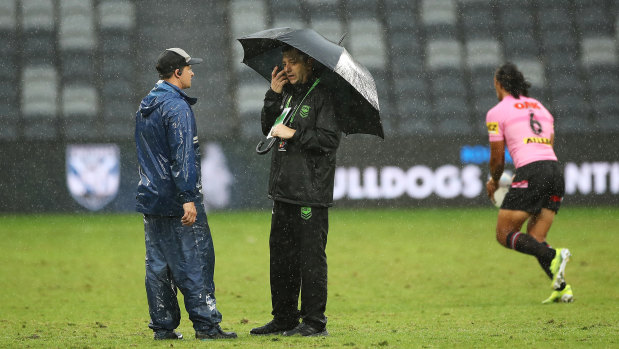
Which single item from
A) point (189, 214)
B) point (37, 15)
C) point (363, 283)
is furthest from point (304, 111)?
point (37, 15)

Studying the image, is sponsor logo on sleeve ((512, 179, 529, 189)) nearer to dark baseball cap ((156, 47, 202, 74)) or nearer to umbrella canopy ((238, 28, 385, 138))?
umbrella canopy ((238, 28, 385, 138))

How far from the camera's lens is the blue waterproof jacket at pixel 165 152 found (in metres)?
5.79

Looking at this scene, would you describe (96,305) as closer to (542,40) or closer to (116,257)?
(116,257)

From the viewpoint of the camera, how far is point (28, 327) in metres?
6.91

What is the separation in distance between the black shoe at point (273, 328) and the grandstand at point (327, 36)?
12.7 meters

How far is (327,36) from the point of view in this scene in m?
20.4

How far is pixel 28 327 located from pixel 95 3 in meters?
15.0

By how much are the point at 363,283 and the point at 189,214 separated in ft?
14.1

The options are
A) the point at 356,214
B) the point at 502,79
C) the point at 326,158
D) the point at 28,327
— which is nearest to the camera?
the point at 326,158

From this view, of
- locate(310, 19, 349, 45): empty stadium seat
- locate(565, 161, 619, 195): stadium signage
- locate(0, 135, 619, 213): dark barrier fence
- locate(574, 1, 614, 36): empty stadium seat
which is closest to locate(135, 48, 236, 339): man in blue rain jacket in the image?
locate(0, 135, 619, 213): dark barrier fence

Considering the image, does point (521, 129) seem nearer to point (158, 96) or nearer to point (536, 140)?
point (536, 140)

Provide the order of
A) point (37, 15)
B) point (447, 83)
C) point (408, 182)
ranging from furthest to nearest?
point (37, 15), point (447, 83), point (408, 182)

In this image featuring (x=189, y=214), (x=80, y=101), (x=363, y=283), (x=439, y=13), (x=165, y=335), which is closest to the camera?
(x=189, y=214)

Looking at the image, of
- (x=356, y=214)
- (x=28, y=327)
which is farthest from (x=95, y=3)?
(x=28, y=327)
